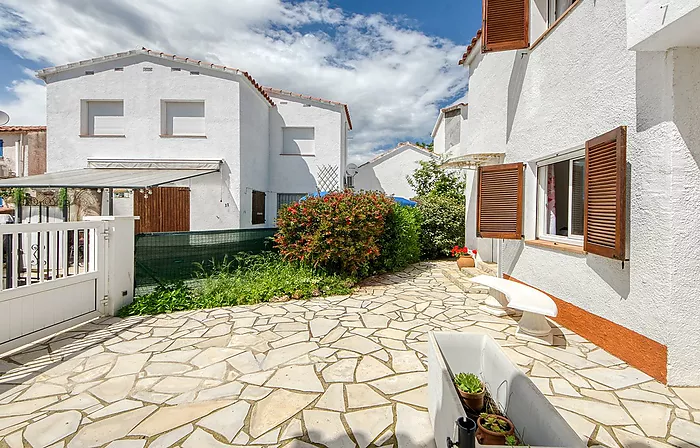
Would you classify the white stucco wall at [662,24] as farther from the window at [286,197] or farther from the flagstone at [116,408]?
the window at [286,197]

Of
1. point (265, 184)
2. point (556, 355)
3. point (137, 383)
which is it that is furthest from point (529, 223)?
point (265, 184)

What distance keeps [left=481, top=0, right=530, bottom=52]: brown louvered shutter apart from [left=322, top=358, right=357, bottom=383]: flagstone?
839 centimetres

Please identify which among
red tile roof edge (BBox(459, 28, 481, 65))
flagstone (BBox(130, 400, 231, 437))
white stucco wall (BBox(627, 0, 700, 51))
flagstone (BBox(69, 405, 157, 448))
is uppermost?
red tile roof edge (BBox(459, 28, 481, 65))

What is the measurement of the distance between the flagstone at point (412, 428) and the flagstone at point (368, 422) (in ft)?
0.45

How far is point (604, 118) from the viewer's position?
19.0ft

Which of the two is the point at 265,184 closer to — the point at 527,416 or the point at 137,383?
the point at 137,383

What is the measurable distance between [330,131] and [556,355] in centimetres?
1687

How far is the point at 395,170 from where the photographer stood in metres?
29.1

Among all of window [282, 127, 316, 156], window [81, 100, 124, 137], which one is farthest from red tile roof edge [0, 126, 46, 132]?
window [282, 127, 316, 156]

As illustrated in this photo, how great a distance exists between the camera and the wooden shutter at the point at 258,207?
1852 cm

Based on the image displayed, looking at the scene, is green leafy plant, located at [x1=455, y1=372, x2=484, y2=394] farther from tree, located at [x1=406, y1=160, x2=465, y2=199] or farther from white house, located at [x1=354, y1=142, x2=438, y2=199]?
white house, located at [x1=354, y1=142, x2=438, y2=199]

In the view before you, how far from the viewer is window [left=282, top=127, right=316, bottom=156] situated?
788 inches

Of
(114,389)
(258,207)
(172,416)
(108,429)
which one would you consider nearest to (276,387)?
(172,416)

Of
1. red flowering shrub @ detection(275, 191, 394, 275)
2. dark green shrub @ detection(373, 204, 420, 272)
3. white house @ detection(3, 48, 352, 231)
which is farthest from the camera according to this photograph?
white house @ detection(3, 48, 352, 231)
